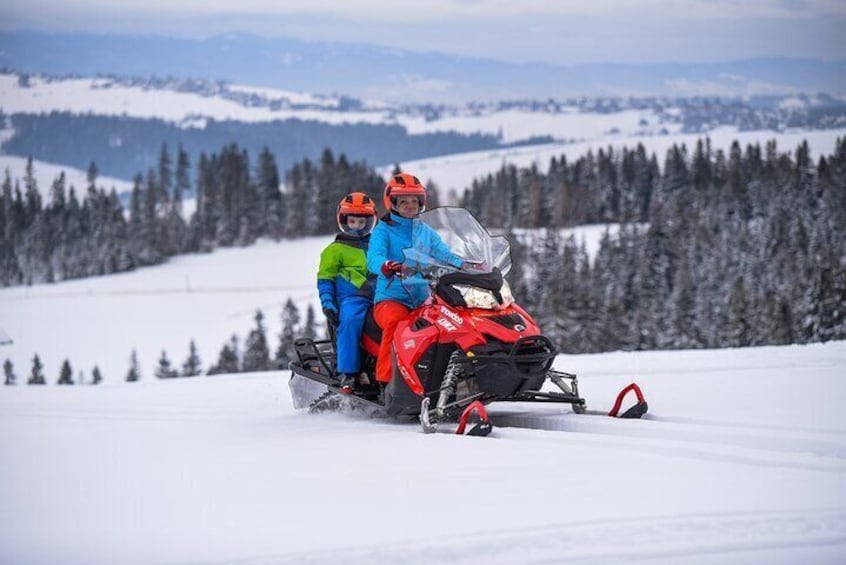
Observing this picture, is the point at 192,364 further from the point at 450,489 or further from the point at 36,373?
the point at 450,489

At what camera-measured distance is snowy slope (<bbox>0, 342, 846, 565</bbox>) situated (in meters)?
5.12

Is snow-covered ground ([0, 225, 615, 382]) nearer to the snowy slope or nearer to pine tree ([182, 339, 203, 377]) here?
pine tree ([182, 339, 203, 377])

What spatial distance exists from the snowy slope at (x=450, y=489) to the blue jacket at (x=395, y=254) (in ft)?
3.78

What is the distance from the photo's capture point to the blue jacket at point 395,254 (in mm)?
9047

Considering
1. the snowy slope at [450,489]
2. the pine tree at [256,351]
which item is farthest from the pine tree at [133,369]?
the snowy slope at [450,489]

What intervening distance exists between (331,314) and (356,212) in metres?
1.10

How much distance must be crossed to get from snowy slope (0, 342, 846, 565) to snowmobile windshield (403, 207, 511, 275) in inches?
53.1

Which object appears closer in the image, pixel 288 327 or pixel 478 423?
pixel 478 423

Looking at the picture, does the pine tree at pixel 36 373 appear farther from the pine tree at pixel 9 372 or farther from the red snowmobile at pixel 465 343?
the red snowmobile at pixel 465 343

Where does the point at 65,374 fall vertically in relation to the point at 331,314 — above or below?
below

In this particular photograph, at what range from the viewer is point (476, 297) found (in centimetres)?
855

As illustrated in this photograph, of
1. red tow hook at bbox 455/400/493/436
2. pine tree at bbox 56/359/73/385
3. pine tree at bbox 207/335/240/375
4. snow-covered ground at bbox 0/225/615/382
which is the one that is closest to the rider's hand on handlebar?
red tow hook at bbox 455/400/493/436

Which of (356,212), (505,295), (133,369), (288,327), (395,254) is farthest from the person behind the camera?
(288,327)

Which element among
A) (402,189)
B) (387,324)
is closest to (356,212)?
(402,189)
